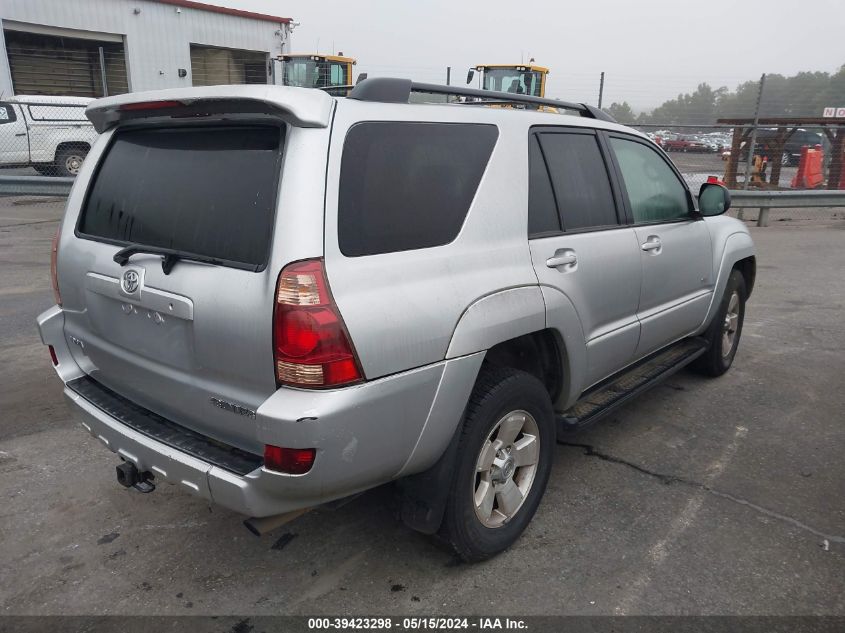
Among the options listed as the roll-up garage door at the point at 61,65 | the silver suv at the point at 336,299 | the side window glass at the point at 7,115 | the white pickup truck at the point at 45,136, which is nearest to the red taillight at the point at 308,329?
the silver suv at the point at 336,299

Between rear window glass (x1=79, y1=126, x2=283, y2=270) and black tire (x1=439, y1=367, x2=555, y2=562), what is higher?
rear window glass (x1=79, y1=126, x2=283, y2=270)

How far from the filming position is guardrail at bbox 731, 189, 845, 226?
11.9 metres

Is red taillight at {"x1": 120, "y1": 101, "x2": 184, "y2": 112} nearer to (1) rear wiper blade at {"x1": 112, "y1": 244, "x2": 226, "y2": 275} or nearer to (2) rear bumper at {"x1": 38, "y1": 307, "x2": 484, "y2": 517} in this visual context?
(1) rear wiper blade at {"x1": 112, "y1": 244, "x2": 226, "y2": 275}

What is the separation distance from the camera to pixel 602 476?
11.6 ft

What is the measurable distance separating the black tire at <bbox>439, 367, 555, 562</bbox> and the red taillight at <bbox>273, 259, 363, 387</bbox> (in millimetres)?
702

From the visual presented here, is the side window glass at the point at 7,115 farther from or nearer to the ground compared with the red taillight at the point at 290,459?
farther from the ground

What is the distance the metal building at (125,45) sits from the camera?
825 inches

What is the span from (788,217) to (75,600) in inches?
632

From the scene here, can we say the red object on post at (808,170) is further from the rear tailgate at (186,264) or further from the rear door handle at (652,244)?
the rear tailgate at (186,264)

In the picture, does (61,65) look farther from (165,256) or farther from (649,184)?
(165,256)

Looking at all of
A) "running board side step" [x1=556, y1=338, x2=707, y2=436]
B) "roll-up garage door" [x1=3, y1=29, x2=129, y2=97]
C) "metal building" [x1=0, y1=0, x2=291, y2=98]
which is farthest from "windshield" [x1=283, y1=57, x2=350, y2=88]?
"running board side step" [x1=556, y1=338, x2=707, y2=436]

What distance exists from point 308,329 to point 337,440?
36cm

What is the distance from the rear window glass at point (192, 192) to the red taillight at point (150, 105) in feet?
0.36

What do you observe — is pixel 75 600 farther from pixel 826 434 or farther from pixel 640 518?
pixel 826 434
